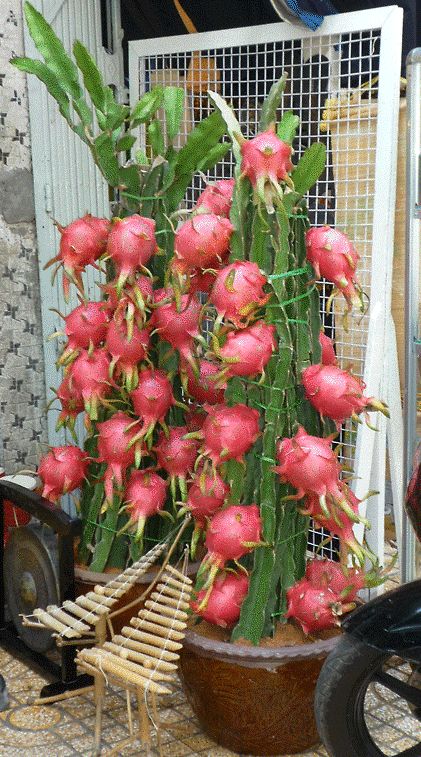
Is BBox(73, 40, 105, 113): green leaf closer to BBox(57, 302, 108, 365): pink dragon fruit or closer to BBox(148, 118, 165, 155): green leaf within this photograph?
BBox(148, 118, 165, 155): green leaf

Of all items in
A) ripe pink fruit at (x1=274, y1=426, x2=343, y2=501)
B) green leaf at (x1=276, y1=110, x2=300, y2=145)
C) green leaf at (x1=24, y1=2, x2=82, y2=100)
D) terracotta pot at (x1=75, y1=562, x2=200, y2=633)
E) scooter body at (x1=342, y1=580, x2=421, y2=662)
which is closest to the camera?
scooter body at (x1=342, y1=580, x2=421, y2=662)

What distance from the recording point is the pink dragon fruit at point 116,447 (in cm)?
284

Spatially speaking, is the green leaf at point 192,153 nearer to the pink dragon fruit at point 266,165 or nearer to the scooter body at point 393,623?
the pink dragon fruit at point 266,165

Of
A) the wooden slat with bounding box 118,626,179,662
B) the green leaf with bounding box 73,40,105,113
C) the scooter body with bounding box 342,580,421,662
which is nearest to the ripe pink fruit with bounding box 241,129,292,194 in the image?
the green leaf with bounding box 73,40,105,113

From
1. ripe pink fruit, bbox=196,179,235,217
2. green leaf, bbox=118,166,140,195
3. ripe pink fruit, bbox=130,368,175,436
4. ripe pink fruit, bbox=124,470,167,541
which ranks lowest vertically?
ripe pink fruit, bbox=124,470,167,541

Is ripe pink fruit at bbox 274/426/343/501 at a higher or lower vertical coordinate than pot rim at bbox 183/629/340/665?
higher

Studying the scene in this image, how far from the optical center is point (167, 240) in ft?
9.61

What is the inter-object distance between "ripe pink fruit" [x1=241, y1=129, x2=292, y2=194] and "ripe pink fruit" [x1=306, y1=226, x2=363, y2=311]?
0.18 m

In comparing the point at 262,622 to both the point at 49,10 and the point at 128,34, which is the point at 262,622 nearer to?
the point at 49,10

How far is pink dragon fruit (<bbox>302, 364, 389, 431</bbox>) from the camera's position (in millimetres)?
2498

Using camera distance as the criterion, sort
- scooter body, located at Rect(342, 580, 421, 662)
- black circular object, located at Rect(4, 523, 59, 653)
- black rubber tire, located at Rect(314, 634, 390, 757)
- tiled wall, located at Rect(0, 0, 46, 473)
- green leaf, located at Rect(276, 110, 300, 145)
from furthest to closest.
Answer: tiled wall, located at Rect(0, 0, 46, 473), black circular object, located at Rect(4, 523, 59, 653), green leaf, located at Rect(276, 110, 300, 145), black rubber tire, located at Rect(314, 634, 390, 757), scooter body, located at Rect(342, 580, 421, 662)

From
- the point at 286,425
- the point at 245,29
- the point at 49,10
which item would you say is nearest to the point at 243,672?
the point at 286,425

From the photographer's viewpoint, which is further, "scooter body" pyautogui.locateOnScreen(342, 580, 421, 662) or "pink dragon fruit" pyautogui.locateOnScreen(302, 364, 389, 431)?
"pink dragon fruit" pyautogui.locateOnScreen(302, 364, 389, 431)

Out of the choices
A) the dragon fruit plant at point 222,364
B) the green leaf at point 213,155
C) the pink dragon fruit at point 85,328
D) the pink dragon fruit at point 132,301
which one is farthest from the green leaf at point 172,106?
the pink dragon fruit at point 85,328
